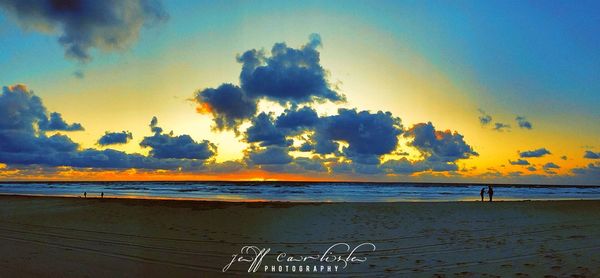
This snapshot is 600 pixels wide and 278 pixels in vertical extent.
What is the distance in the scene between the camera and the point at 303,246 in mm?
14211

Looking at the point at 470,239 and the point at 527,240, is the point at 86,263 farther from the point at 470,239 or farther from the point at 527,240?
the point at 527,240

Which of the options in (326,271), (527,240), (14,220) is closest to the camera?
(326,271)

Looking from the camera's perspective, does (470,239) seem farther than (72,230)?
No

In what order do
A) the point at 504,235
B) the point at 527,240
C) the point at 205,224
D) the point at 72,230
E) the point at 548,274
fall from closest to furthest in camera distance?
the point at 548,274
the point at 527,240
the point at 504,235
the point at 72,230
the point at 205,224

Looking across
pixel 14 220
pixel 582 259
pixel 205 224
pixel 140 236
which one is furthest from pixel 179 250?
pixel 14 220

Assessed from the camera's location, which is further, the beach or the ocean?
the ocean

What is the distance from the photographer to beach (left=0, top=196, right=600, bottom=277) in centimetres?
1055

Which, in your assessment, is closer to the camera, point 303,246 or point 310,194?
point 303,246

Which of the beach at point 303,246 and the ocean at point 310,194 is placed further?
the ocean at point 310,194

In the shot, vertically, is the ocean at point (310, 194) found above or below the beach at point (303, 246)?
below

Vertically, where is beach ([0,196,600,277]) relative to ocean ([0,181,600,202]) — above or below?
above

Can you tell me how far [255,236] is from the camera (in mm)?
16406

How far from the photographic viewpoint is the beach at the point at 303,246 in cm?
1055

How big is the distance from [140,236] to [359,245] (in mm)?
9139
